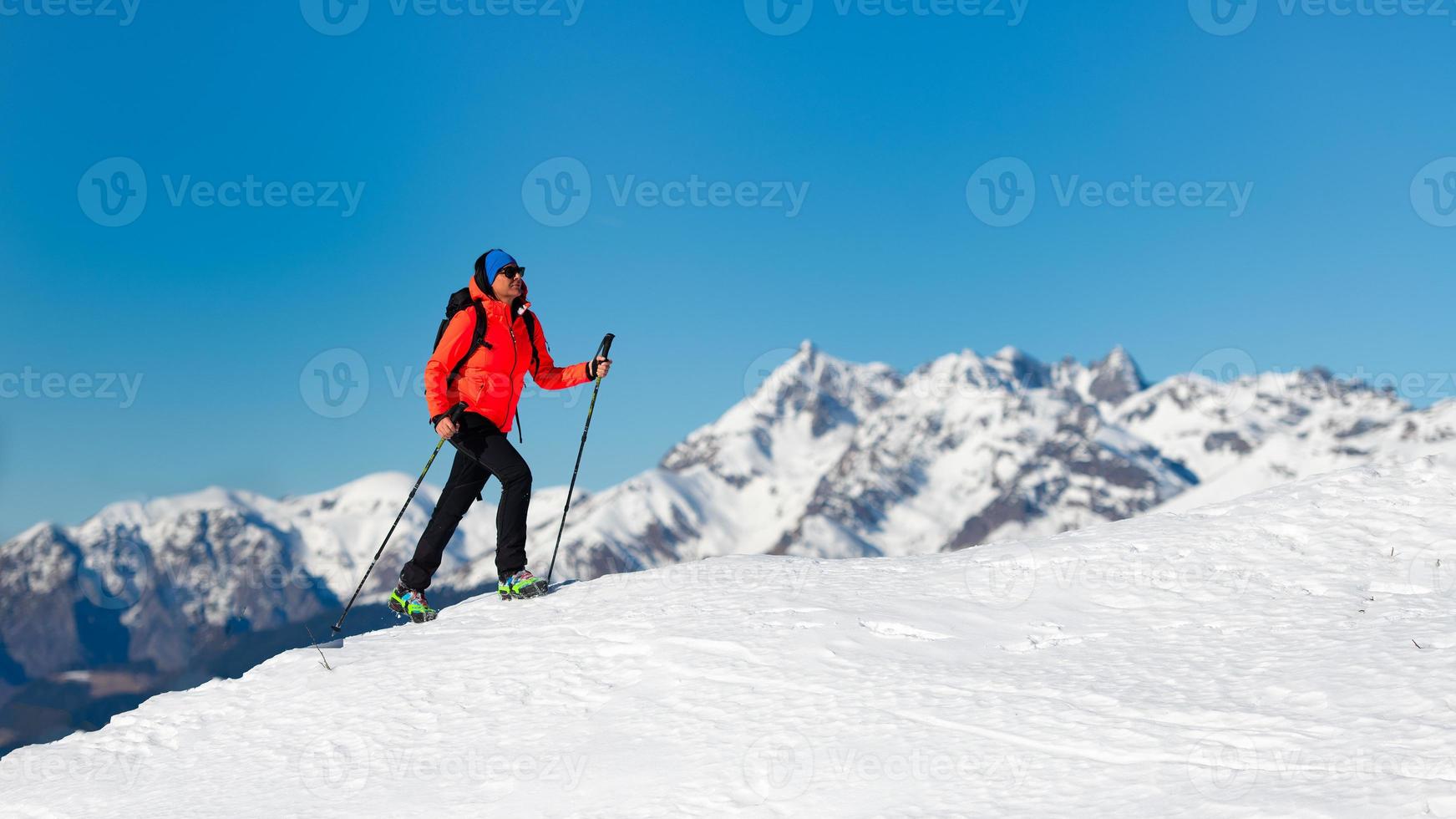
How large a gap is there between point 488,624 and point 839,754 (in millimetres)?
4175

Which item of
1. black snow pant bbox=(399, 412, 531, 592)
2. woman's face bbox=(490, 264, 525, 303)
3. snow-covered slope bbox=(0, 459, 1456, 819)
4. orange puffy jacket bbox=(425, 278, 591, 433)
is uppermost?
woman's face bbox=(490, 264, 525, 303)

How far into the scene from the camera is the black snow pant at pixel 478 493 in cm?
978

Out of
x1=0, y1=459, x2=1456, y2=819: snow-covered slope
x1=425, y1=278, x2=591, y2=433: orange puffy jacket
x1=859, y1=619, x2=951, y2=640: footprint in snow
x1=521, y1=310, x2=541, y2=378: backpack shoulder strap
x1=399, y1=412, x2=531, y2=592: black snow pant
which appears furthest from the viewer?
x1=521, y1=310, x2=541, y2=378: backpack shoulder strap

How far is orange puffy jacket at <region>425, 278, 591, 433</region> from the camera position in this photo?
9.49m

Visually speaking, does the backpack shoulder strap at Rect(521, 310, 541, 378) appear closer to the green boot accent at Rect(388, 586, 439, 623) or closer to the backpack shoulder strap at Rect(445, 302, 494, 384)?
the backpack shoulder strap at Rect(445, 302, 494, 384)

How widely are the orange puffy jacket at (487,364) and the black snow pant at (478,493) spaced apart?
179 millimetres

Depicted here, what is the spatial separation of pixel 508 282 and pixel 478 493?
85.3 inches

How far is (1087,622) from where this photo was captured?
751cm

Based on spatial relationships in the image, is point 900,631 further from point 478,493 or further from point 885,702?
point 478,493

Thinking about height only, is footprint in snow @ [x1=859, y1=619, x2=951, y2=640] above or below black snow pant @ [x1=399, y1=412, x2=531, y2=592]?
below

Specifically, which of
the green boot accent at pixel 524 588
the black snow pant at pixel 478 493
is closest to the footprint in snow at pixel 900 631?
the green boot accent at pixel 524 588

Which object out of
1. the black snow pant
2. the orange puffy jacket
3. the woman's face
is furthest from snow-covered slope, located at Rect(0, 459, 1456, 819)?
the woman's face

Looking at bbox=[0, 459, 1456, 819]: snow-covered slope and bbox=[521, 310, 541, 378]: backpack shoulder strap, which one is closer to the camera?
bbox=[0, 459, 1456, 819]: snow-covered slope

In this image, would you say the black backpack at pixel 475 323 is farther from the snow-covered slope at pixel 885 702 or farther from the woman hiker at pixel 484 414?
the snow-covered slope at pixel 885 702
